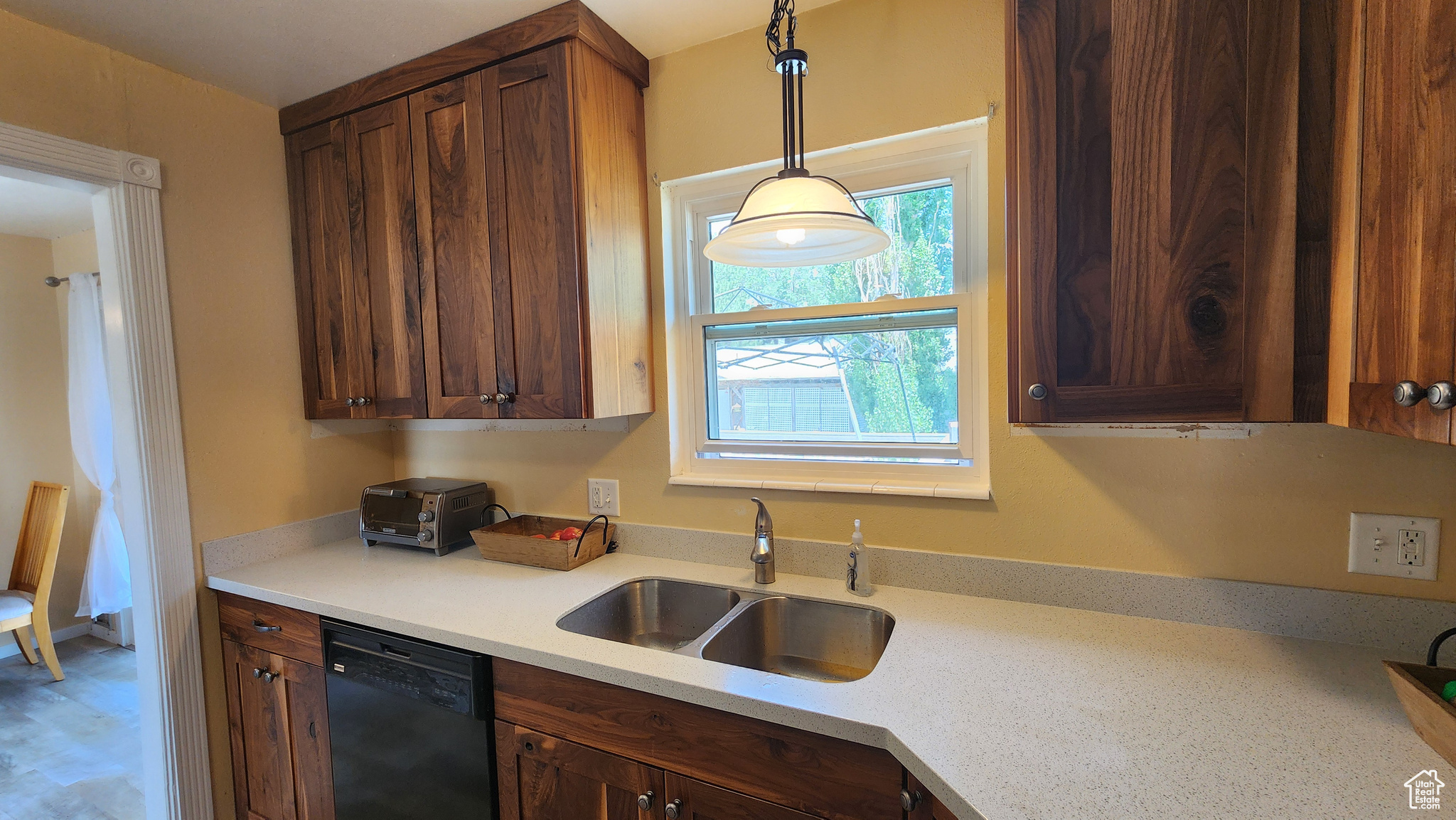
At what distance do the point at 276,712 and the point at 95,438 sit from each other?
2.84 metres

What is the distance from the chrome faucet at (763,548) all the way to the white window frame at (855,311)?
135 mm

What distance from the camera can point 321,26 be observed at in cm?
156

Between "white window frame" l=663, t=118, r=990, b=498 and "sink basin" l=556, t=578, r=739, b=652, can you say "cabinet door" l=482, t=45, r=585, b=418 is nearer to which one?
"white window frame" l=663, t=118, r=990, b=498

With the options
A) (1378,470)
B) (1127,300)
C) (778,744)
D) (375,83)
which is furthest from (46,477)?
(1378,470)

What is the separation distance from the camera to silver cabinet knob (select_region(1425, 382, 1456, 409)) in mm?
597

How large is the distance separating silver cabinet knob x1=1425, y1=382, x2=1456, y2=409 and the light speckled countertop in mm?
514

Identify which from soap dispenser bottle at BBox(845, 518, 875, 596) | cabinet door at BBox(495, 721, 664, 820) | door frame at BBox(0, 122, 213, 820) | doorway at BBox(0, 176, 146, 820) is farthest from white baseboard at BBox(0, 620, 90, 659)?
soap dispenser bottle at BBox(845, 518, 875, 596)

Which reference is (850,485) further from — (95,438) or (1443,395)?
(95,438)

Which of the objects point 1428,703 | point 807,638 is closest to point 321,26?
point 807,638

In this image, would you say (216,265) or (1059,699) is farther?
(216,265)

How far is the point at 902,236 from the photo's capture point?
62.9 inches

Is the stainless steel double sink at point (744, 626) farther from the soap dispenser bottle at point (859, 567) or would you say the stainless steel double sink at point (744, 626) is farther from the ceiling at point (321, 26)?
the ceiling at point (321, 26)

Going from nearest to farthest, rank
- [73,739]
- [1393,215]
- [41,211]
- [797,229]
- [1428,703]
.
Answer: [1393,215] → [1428,703] → [797,229] → [73,739] → [41,211]

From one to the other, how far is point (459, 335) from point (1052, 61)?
1.57m
